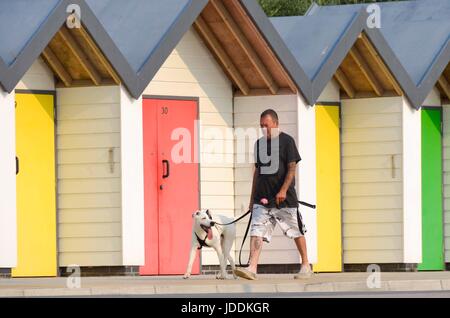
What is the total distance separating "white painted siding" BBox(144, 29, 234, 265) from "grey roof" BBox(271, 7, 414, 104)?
1.26 meters

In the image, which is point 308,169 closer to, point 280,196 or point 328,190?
point 328,190

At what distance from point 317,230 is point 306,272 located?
3954mm

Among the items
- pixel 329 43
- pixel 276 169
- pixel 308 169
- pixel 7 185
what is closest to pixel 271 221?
pixel 276 169

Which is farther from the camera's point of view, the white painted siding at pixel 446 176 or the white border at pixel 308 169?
the white painted siding at pixel 446 176

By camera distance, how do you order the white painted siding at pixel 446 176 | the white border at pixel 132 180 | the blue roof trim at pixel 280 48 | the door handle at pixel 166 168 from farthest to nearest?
the white painted siding at pixel 446 176 → the door handle at pixel 166 168 → the blue roof trim at pixel 280 48 → the white border at pixel 132 180

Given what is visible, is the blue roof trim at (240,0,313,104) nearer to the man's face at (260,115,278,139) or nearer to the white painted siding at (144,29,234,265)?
the white painted siding at (144,29,234,265)

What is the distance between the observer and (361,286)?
70.6 feet

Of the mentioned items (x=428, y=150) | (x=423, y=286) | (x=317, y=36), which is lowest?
(x=423, y=286)

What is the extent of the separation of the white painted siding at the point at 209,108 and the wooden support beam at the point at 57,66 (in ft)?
5.07

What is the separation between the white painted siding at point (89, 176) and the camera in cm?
2362

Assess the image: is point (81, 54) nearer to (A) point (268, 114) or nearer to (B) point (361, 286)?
(A) point (268, 114)

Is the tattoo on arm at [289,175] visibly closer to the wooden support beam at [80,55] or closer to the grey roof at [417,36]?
Answer: the wooden support beam at [80,55]

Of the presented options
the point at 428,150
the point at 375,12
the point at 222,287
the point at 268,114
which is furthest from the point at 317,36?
the point at 222,287

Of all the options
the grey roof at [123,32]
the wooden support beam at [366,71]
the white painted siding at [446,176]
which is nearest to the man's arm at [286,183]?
the grey roof at [123,32]
